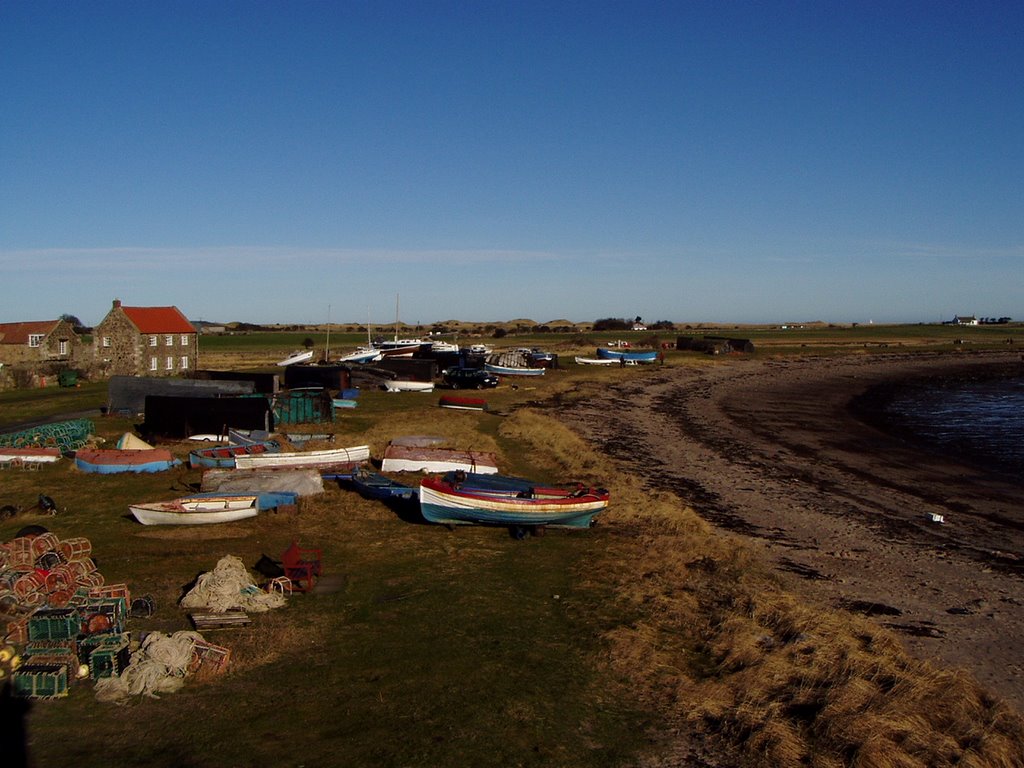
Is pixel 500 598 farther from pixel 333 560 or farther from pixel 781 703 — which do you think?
pixel 781 703

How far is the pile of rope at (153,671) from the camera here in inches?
511

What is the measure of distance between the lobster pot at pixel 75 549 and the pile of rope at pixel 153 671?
19.0 ft

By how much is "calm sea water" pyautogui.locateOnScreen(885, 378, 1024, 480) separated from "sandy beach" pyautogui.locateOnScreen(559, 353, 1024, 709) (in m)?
2.47

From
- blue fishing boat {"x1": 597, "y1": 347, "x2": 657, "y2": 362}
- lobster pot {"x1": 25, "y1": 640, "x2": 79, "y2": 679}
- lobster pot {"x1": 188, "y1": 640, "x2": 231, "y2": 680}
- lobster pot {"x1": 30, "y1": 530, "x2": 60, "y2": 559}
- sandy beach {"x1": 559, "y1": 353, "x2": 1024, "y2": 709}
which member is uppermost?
blue fishing boat {"x1": 597, "y1": 347, "x2": 657, "y2": 362}

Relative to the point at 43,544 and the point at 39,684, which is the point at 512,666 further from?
the point at 43,544

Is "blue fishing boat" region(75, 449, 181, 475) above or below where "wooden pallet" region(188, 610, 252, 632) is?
above

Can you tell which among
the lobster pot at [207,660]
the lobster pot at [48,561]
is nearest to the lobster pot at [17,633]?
the lobster pot at [48,561]

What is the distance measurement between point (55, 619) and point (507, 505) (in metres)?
11.7

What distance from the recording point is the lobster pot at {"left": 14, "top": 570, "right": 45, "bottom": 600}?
15.8 m

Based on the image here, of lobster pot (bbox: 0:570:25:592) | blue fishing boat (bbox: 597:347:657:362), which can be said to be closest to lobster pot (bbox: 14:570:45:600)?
lobster pot (bbox: 0:570:25:592)

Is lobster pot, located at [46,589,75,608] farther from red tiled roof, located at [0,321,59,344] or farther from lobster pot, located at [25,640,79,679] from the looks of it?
red tiled roof, located at [0,321,59,344]

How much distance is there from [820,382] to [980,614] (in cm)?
6334

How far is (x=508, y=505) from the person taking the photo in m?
22.4

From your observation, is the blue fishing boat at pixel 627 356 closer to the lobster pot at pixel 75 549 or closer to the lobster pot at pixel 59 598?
the lobster pot at pixel 75 549
